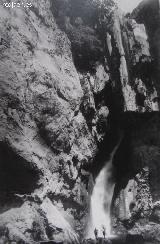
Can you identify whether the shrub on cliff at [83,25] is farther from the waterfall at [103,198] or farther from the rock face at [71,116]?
the waterfall at [103,198]

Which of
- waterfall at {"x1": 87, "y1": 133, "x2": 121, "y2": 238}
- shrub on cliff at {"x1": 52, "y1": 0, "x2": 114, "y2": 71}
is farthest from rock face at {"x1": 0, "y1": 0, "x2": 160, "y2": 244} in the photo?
waterfall at {"x1": 87, "y1": 133, "x2": 121, "y2": 238}

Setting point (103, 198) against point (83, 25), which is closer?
point (103, 198)

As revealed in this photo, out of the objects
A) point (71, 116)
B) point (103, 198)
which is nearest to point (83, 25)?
point (71, 116)

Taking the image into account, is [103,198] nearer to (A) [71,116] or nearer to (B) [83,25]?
(A) [71,116]

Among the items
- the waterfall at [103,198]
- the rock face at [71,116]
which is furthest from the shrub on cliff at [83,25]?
the waterfall at [103,198]

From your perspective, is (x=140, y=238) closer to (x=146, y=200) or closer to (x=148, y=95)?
(x=146, y=200)

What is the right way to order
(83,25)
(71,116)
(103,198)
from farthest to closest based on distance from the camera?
(83,25), (103,198), (71,116)

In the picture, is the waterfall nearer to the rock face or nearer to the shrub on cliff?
the rock face
